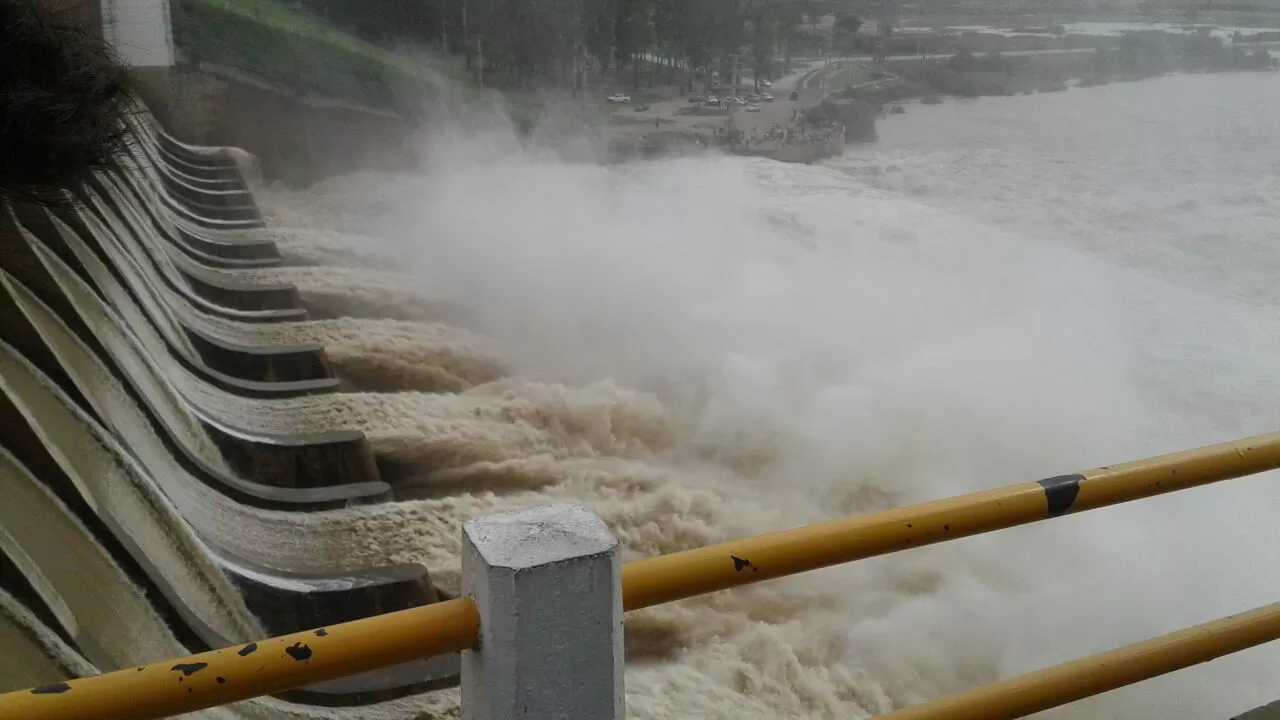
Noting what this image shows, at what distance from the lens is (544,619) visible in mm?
693

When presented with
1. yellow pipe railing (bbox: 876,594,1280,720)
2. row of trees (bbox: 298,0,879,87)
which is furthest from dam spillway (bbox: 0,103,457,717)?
→ row of trees (bbox: 298,0,879,87)

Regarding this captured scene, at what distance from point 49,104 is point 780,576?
10.3ft

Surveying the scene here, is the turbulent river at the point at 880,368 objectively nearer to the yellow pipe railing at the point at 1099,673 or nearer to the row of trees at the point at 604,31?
the row of trees at the point at 604,31

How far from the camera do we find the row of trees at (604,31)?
5500 millimetres

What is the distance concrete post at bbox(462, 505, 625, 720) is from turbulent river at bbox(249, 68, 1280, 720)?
192 cm

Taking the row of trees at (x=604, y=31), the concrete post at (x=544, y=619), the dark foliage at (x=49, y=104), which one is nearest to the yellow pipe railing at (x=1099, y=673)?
the concrete post at (x=544, y=619)

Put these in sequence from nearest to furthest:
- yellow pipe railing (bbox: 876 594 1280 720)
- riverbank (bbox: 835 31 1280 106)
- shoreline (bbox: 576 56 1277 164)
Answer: yellow pipe railing (bbox: 876 594 1280 720)
riverbank (bbox: 835 31 1280 106)
shoreline (bbox: 576 56 1277 164)

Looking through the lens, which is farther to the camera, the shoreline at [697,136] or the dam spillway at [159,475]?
the shoreline at [697,136]

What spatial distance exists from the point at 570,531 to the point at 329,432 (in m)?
2.96

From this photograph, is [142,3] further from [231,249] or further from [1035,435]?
[1035,435]

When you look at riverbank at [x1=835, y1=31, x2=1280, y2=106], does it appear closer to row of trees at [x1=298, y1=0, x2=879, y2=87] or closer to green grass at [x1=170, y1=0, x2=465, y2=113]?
row of trees at [x1=298, y1=0, x2=879, y2=87]

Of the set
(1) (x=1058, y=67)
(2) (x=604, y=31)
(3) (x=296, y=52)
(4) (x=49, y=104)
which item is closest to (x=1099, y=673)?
(4) (x=49, y=104)

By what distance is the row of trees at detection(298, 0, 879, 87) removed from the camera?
5500mm

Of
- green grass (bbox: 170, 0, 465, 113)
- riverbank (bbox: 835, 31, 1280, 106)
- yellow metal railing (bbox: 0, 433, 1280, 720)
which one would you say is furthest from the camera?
green grass (bbox: 170, 0, 465, 113)
